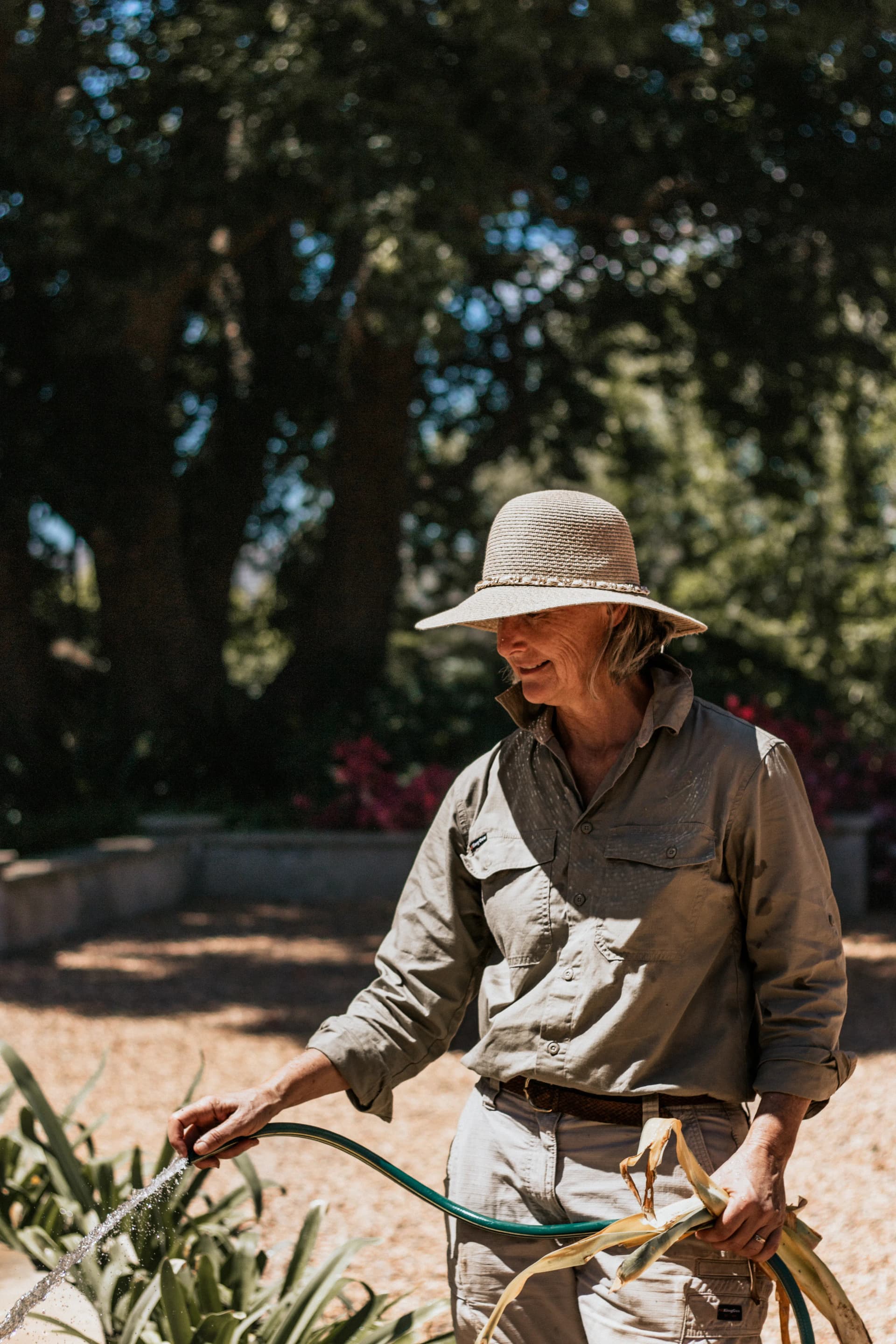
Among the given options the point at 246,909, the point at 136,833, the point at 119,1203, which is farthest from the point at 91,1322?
the point at 136,833

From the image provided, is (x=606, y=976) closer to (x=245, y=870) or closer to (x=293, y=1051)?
(x=293, y=1051)

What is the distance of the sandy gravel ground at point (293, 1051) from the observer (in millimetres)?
4168

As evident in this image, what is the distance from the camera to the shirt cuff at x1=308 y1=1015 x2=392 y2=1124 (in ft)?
7.27

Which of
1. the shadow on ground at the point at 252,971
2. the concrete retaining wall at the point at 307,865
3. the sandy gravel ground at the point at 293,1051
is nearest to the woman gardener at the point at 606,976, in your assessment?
the sandy gravel ground at the point at 293,1051

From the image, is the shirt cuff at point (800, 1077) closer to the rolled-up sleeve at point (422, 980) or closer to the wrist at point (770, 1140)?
the wrist at point (770, 1140)

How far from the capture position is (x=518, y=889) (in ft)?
7.20

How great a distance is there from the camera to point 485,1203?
6.96 feet

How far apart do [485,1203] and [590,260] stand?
1247cm

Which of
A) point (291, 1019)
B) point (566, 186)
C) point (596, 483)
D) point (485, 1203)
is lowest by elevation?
point (596, 483)

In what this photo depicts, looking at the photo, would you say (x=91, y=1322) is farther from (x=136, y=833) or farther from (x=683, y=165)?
(x=683, y=165)

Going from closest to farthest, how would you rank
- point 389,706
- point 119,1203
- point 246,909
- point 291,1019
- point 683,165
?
1. point 119,1203
2. point 291,1019
3. point 246,909
4. point 683,165
5. point 389,706

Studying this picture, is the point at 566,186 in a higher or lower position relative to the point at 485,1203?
lower

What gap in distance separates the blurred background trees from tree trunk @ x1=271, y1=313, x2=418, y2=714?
0.03 m

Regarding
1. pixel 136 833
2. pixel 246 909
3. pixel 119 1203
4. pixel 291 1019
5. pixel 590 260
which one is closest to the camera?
pixel 119 1203
